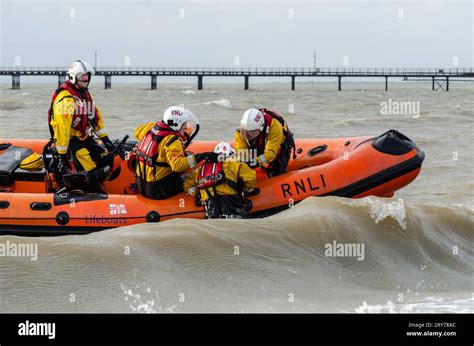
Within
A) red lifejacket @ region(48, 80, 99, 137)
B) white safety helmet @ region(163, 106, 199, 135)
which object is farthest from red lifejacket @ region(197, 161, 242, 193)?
red lifejacket @ region(48, 80, 99, 137)

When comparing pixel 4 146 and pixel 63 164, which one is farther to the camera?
pixel 4 146

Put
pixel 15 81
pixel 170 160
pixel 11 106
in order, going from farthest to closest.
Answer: pixel 15 81, pixel 11 106, pixel 170 160

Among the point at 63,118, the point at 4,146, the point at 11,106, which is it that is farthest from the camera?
the point at 11,106

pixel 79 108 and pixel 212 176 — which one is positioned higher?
→ pixel 79 108

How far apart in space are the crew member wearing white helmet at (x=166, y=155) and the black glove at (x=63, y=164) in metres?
0.62

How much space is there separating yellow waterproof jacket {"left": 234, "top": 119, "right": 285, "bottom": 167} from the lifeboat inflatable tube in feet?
0.63

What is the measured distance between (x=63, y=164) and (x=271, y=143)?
5.95ft

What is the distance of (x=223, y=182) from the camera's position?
230 inches

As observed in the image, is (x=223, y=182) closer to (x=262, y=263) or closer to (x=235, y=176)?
(x=235, y=176)

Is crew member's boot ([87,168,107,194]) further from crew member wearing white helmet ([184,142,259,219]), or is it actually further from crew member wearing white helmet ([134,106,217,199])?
crew member wearing white helmet ([184,142,259,219])

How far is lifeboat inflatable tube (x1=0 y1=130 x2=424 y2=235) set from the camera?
6.01 m

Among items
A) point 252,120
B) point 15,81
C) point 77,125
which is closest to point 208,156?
point 252,120
